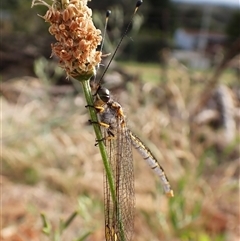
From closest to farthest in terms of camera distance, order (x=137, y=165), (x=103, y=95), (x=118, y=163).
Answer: (x=103, y=95)
(x=118, y=163)
(x=137, y=165)

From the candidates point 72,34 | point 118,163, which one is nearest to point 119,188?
point 118,163


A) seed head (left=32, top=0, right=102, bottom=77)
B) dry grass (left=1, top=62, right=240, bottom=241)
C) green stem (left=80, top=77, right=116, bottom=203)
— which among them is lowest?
green stem (left=80, top=77, right=116, bottom=203)

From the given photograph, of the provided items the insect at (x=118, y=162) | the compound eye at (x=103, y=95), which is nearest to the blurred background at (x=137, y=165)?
the insect at (x=118, y=162)

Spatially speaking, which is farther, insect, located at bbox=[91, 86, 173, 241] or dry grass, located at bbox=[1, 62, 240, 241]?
dry grass, located at bbox=[1, 62, 240, 241]

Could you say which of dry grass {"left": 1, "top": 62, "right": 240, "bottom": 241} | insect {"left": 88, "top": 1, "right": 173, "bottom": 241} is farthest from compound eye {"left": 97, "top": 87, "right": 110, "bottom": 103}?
dry grass {"left": 1, "top": 62, "right": 240, "bottom": 241}

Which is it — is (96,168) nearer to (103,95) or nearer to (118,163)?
(118,163)

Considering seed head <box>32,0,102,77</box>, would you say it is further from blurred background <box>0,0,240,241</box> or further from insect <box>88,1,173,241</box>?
blurred background <box>0,0,240,241</box>

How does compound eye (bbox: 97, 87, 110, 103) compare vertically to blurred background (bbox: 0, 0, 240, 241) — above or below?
below
